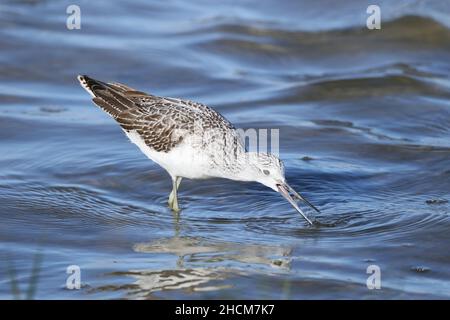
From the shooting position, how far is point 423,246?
28.6ft

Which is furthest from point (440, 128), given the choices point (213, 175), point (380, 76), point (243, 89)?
point (213, 175)

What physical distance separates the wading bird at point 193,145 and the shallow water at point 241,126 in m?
0.43

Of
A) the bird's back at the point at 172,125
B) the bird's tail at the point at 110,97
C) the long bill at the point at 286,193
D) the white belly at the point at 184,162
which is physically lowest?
the long bill at the point at 286,193

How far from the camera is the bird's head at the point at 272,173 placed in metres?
9.14

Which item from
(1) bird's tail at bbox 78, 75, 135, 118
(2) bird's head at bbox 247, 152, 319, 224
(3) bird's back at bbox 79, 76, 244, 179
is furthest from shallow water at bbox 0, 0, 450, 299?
(1) bird's tail at bbox 78, 75, 135, 118

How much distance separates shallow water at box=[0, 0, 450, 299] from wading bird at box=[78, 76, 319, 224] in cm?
43

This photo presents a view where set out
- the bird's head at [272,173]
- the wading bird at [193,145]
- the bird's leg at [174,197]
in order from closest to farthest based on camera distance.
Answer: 1. the bird's head at [272,173]
2. the wading bird at [193,145]
3. the bird's leg at [174,197]

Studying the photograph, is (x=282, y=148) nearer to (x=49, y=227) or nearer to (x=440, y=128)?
(x=440, y=128)

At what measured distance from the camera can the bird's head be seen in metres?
9.14

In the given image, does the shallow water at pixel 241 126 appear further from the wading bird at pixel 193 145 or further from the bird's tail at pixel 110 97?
the bird's tail at pixel 110 97

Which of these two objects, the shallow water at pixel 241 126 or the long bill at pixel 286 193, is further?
the long bill at pixel 286 193

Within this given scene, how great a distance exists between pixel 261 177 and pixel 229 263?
4.20ft

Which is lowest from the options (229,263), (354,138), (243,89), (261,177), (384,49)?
(229,263)

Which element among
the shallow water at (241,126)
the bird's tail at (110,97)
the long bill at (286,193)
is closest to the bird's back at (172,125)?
the bird's tail at (110,97)
